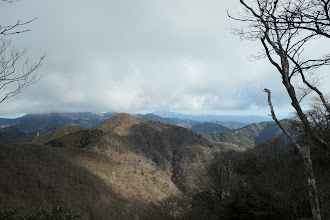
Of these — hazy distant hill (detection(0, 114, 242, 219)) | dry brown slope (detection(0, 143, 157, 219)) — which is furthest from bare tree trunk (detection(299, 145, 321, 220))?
hazy distant hill (detection(0, 114, 242, 219))

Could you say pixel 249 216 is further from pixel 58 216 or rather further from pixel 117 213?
pixel 117 213

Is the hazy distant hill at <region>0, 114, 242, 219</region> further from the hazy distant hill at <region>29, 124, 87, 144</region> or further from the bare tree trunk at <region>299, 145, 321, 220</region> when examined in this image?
the hazy distant hill at <region>29, 124, 87, 144</region>

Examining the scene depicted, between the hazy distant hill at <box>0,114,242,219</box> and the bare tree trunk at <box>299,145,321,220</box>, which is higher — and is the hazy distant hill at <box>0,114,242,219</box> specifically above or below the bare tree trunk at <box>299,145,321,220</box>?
below

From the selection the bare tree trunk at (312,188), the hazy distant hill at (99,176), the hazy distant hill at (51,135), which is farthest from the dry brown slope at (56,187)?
the hazy distant hill at (51,135)

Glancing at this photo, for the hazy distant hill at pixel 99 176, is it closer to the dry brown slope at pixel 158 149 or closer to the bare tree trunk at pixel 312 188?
the dry brown slope at pixel 158 149

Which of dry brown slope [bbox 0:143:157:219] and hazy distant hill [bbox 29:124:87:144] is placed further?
hazy distant hill [bbox 29:124:87:144]

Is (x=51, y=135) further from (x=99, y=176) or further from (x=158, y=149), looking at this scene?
(x=99, y=176)

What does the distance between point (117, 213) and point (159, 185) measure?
19.4 meters

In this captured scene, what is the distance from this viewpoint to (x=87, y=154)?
41062 millimetres

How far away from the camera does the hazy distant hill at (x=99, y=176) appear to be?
2302cm

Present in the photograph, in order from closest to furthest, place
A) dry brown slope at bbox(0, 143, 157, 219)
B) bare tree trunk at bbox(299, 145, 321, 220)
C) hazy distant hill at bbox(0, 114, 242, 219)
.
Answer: bare tree trunk at bbox(299, 145, 321, 220) → dry brown slope at bbox(0, 143, 157, 219) → hazy distant hill at bbox(0, 114, 242, 219)

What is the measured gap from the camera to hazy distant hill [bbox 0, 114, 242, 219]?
23016 millimetres

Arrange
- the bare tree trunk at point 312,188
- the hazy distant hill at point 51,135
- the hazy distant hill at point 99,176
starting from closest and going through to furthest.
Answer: the bare tree trunk at point 312,188 < the hazy distant hill at point 99,176 < the hazy distant hill at point 51,135

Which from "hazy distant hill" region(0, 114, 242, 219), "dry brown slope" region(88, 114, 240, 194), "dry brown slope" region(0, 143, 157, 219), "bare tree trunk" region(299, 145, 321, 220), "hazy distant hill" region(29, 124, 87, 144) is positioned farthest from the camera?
"hazy distant hill" region(29, 124, 87, 144)
